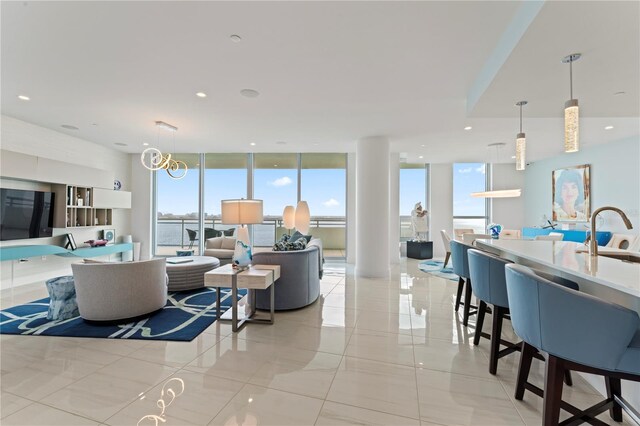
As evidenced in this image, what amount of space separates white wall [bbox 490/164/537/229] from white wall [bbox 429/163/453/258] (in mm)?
1396

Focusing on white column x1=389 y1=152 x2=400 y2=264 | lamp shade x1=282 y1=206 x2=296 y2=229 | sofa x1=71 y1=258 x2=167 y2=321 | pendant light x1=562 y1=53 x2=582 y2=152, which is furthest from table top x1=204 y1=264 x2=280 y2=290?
white column x1=389 y1=152 x2=400 y2=264

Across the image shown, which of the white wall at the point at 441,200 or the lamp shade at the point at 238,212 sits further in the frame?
the white wall at the point at 441,200

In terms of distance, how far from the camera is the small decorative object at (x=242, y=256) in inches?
135

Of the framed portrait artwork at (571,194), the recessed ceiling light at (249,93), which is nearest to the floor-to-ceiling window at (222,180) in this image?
the recessed ceiling light at (249,93)

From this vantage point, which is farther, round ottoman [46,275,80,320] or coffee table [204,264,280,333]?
round ottoman [46,275,80,320]

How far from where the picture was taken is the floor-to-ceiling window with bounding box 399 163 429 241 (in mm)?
8906

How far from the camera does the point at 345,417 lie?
5.93 feet

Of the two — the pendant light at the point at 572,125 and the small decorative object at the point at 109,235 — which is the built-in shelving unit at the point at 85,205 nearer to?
the small decorative object at the point at 109,235

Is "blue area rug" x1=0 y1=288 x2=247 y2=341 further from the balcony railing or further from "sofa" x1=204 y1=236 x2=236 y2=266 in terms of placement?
the balcony railing

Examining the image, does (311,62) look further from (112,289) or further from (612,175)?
(612,175)

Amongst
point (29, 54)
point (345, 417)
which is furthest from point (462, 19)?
point (29, 54)

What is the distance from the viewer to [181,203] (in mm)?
7801

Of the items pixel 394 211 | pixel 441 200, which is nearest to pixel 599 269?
pixel 394 211

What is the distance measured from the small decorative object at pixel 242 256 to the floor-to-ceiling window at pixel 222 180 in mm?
4412
